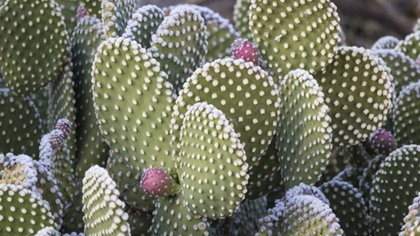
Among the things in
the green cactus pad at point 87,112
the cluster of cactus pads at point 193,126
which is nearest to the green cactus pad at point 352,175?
the cluster of cactus pads at point 193,126

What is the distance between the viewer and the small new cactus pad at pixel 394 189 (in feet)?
5.14

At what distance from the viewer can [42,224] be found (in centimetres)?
124

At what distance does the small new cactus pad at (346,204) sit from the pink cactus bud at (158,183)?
0.41m

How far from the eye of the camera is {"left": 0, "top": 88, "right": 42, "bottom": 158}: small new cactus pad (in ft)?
5.53

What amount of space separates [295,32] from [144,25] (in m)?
0.31

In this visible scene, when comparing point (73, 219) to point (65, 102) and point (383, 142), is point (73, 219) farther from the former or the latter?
point (383, 142)

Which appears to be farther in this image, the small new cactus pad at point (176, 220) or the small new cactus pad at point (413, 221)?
the small new cactus pad at point (176, 220)

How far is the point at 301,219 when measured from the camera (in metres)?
1.25

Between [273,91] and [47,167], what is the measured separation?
449 millimetres

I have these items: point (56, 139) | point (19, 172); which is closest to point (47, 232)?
point (19, 172)

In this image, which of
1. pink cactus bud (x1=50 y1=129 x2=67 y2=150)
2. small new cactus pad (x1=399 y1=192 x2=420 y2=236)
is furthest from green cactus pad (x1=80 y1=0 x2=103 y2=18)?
small new cactus pad (x1=399 y1=192 x2=420 y2=236)

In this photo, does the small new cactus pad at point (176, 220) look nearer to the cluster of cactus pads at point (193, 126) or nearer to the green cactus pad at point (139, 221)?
the cluster of cactus pads at point (193, 126)

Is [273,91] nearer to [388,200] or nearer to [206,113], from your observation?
[206,113]

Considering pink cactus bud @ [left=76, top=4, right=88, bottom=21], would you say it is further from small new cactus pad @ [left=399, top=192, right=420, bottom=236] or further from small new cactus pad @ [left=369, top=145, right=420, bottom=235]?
small new cactus pad @ [left=399, top=192, right=420, bottom=236]
